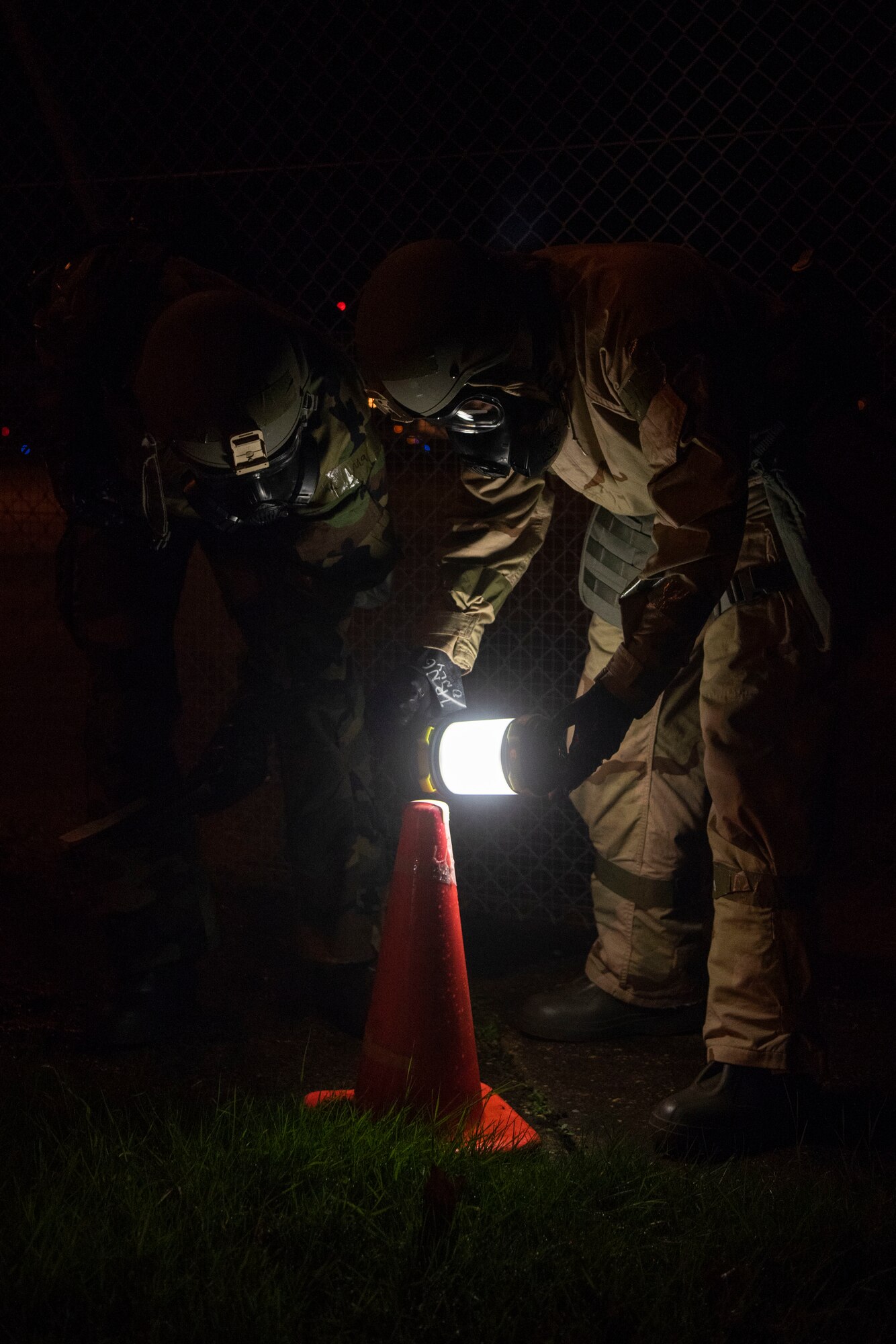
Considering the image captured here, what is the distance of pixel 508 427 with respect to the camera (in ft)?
8.07

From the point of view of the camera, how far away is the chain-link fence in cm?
364

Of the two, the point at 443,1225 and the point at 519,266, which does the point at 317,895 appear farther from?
the point at 519,266

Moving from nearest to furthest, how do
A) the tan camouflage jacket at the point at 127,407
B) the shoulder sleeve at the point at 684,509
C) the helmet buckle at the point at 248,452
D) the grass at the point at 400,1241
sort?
the grass at the point at 400,1241
the shoulder sleeve at the point at 684,509
the helmet buckle at the point at 248,452
the tan camouflage jacket at the point at 127,407

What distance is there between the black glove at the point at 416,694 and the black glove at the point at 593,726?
563 millimetres

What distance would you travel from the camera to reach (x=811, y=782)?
8.02 ft

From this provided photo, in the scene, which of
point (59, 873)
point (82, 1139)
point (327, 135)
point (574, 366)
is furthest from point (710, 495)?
point (59, 873)

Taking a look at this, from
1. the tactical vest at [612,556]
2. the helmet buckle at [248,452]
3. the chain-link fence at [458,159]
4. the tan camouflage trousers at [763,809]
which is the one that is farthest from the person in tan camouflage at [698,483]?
the chain-link fence at [458,159]

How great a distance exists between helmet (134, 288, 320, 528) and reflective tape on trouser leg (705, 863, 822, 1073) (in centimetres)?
149

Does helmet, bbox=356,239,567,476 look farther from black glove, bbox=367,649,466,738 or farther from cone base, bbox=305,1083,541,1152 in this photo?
cone base, bbox=305,1083,541,1152

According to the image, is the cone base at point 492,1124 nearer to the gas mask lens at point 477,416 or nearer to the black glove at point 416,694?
the black glove at point 416,694

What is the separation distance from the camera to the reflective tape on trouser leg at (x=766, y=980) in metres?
2.39

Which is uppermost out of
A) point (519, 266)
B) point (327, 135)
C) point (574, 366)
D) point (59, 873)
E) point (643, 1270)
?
point (327, 135)

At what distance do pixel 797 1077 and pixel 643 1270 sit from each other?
76cm

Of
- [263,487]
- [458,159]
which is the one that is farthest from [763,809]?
[458,159]
